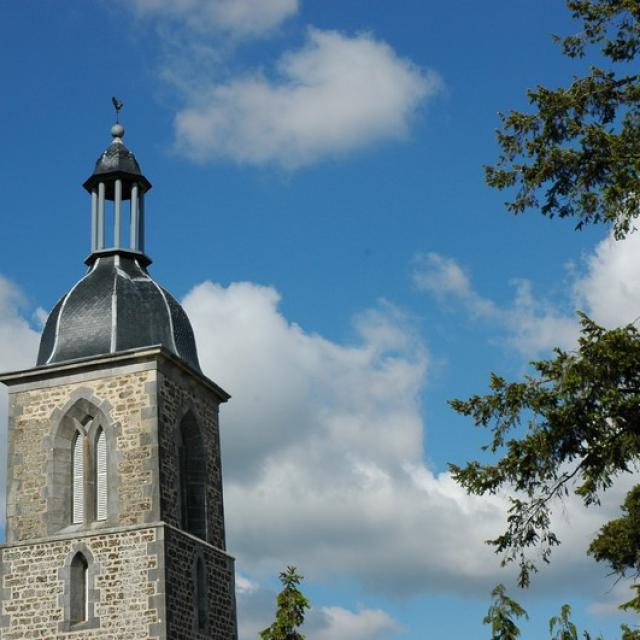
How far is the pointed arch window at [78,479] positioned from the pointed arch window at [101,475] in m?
0.28

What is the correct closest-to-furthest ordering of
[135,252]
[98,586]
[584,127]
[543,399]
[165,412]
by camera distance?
[543,399] → [584,127] → [98,586] → [165,412] → [135,252]

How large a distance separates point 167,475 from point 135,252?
5.13 m

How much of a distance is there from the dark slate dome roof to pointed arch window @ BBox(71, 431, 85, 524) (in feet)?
5.36

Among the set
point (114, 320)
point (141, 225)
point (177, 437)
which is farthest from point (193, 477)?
point (141, 225)

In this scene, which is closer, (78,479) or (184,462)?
(78,479)

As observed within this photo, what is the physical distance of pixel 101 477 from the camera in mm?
22391

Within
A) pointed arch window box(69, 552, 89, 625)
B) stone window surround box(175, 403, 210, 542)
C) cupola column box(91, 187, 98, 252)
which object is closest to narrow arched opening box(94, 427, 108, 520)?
pointed arch window box(69, 552, 89, 625)

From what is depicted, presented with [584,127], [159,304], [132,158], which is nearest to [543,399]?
[584,127]

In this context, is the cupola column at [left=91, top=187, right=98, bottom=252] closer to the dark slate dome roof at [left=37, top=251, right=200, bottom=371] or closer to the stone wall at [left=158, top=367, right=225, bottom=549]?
the dark slate dome roof at [left=37, top=251, right=200, bottom=371]

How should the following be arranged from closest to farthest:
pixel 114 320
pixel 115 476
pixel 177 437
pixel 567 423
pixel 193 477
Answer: pixel 567 423, pixel 115 476, pixel 177 437, pixel 114 320, pixel 193 477

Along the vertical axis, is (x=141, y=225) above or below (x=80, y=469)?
above

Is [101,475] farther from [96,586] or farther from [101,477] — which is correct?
[96,586]

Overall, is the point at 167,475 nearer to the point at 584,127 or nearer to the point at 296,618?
the point at 296,618

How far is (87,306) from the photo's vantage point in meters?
23.8
